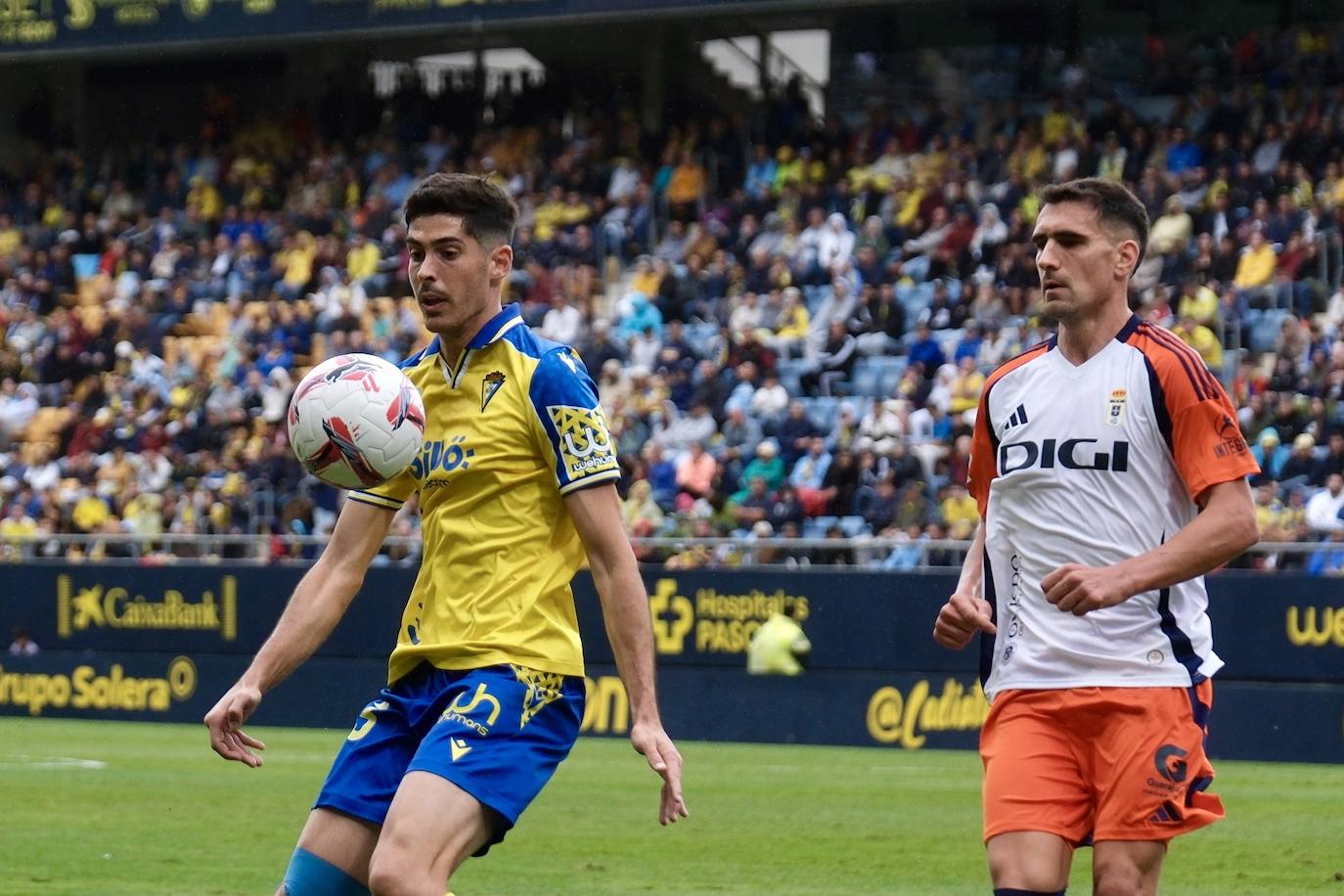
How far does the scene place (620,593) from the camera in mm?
5328

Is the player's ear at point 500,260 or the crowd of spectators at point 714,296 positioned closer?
the player's ear at point 500,260

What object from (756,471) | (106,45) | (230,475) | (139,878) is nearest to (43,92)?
(106,45)

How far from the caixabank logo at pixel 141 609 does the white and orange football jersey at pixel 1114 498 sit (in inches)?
663

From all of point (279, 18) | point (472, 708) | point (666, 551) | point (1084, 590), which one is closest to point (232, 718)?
point (472, 708)

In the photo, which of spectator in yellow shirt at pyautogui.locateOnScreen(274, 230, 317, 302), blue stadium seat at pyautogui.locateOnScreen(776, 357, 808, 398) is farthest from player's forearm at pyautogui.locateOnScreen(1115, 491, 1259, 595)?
spectator in yellow shirt at pyautogui.locateOnScreen(274, 230, 317, 302)

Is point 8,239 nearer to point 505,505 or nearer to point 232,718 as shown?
point 232,718

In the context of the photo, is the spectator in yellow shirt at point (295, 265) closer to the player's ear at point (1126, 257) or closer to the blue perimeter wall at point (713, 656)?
the blue perimeter wall at point (713, 656)

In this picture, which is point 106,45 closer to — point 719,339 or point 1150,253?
point 719,339

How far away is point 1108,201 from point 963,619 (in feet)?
3.49

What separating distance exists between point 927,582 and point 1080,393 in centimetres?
1296

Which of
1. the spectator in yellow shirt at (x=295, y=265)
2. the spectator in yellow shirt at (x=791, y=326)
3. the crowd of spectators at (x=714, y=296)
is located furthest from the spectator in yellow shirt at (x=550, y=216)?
the spectator in yellow shirt at (x=791, y=326)

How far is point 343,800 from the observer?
5.24 meters

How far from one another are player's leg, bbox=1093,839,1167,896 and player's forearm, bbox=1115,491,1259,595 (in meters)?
0.58

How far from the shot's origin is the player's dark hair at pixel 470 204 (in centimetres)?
545
